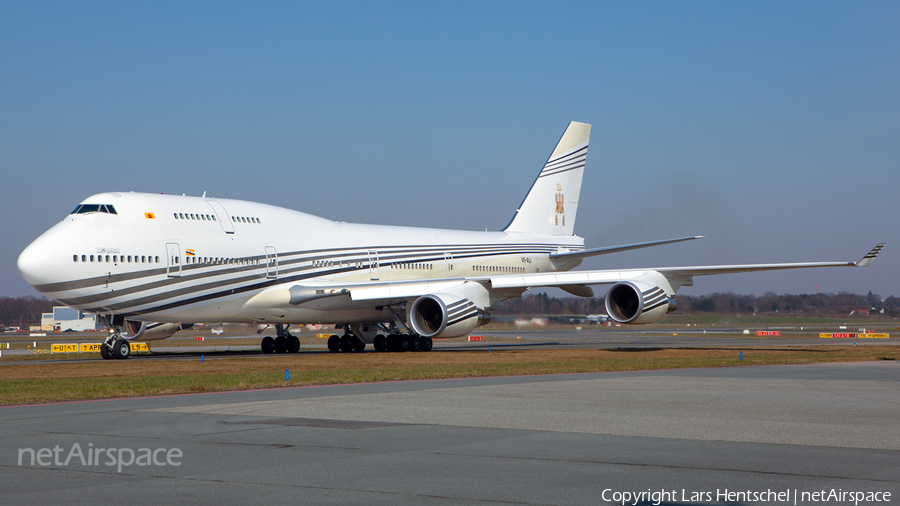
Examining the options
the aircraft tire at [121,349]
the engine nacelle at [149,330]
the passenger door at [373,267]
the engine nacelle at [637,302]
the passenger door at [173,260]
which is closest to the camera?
the passenger door at [173,260]

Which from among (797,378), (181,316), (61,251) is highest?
(61,251)

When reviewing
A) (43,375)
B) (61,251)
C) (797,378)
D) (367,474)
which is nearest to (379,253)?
(61,251)

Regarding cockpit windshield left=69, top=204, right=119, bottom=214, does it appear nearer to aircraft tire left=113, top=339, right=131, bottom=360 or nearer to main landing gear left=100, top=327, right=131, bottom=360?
main landing gear left=100, top=327, right=131, bottom=360

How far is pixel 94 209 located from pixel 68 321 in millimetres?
101948

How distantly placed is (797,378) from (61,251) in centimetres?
1992

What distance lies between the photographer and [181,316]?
2752cm

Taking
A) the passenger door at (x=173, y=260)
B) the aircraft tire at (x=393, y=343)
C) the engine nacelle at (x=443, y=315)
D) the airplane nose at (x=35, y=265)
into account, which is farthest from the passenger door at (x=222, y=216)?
the aircraft tire at (x=393, y=343)

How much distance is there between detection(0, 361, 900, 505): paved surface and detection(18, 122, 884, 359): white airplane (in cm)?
1157

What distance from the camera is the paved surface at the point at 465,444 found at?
704cm

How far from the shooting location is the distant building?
11638 centimetres

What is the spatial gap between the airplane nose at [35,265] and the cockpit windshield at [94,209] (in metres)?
1.90

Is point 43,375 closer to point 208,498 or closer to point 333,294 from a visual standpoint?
point 333,294

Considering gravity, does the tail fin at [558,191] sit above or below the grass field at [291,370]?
above

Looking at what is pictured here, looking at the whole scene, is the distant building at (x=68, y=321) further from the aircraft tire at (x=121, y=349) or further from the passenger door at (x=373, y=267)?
the aircraft tire at (x=121, y=349)
